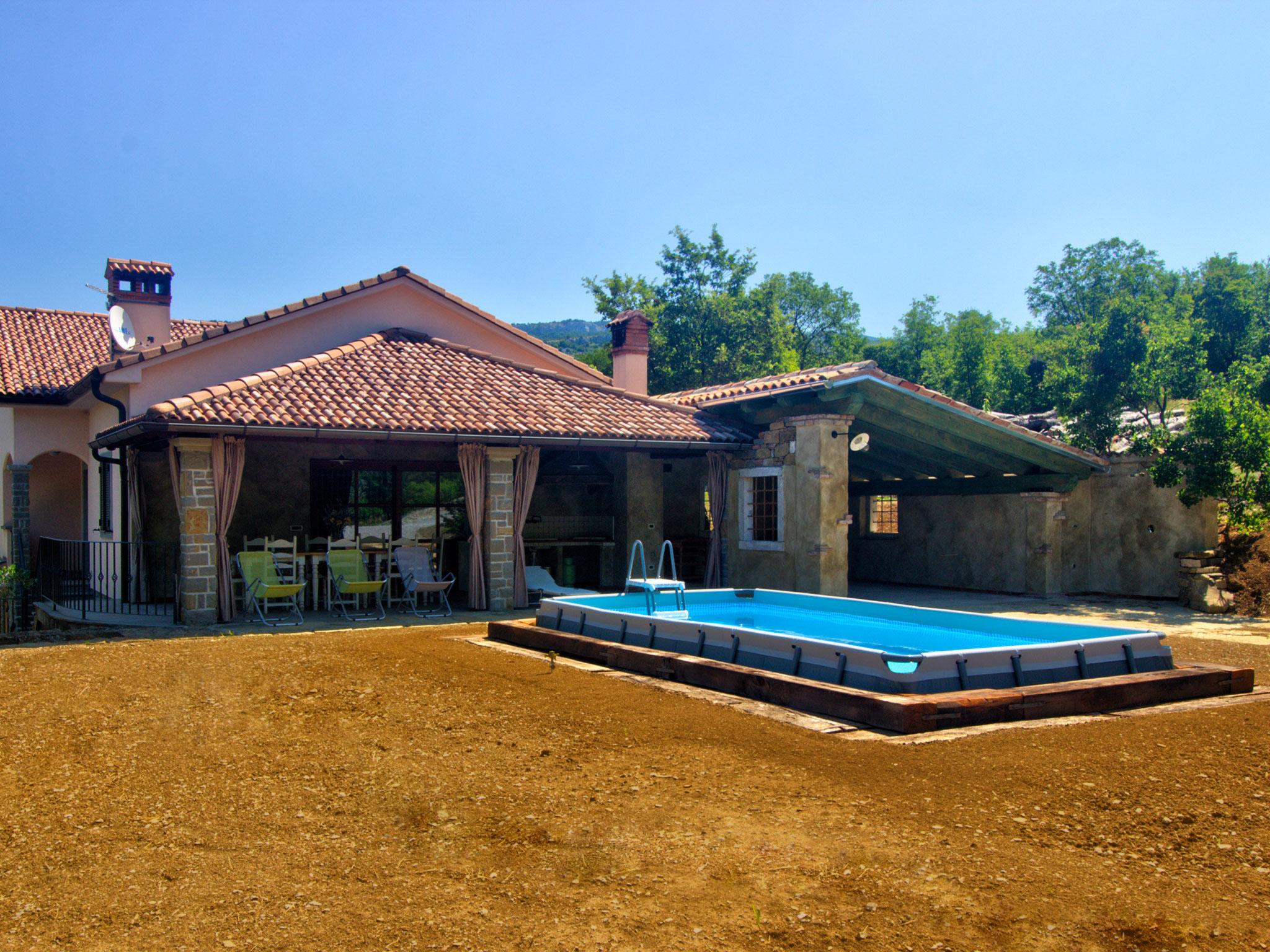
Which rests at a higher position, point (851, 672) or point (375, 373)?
point (375, 373)

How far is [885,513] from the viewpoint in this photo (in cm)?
1897

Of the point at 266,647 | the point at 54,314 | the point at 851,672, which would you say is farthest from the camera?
the point at 54,314

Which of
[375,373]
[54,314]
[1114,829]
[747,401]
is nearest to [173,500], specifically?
[375,373]

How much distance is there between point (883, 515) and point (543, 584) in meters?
7.71

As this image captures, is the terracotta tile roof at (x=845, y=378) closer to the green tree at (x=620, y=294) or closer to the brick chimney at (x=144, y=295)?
the brick chimney at (x=144, y=295)

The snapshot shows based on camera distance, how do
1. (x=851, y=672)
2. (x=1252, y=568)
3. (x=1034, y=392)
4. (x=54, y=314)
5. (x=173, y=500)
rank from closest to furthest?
(x=851, y=672)
(x=1252, y=568)
(x=173, y=500)
(x=1034, y=392)
(x=54, y=314)

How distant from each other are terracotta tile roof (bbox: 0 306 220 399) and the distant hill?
39.3 meters

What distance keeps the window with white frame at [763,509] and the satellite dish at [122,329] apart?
1030cm

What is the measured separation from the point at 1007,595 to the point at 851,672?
9621mm

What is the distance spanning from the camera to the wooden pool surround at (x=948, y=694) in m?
6.40

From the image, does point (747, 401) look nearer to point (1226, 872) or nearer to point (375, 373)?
point (375, 373)

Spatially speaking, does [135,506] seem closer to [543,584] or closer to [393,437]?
[393,437]

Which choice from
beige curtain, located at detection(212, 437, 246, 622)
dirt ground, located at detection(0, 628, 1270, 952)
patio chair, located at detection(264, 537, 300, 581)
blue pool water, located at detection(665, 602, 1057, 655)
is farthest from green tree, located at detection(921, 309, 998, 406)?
dirt ground, located at detection(0, 628, 1270, 952)

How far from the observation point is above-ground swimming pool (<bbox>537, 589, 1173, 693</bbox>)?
23.0ft
